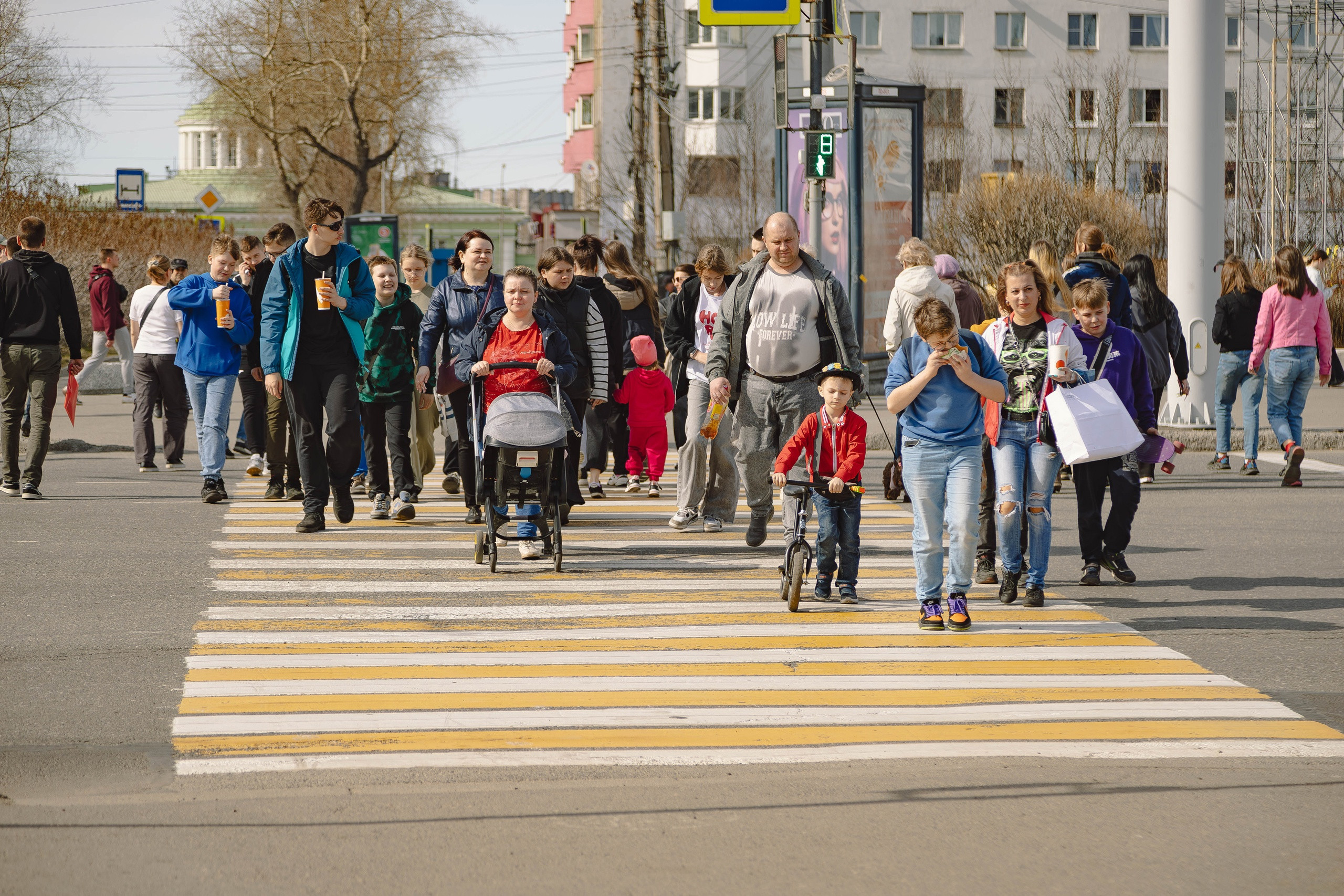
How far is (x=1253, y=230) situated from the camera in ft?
136

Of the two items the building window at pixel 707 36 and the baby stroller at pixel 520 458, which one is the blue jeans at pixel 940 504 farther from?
the building window at pixel 707 36

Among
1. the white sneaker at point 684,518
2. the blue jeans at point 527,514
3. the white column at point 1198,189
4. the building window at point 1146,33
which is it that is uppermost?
the building window at point 1146,33

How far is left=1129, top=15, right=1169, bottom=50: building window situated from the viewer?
6856cm

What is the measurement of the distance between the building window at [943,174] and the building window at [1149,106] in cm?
1729

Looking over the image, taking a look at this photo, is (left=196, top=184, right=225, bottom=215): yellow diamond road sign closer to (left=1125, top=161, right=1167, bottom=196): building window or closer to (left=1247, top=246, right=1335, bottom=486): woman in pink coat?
(left=1247, top=246, right=1335, bottom=486): woman in pink coat

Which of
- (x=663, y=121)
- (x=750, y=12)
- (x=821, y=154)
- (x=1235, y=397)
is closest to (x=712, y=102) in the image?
(x=663, y=121)

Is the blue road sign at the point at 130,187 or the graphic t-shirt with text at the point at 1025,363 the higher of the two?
the blue road sign at the point at 130,187

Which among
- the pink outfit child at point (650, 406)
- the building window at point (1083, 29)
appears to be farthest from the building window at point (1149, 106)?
the pink outfit child at point (650, 406)

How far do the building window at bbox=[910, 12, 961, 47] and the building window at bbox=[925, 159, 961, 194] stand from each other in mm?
17650

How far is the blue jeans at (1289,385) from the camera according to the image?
14172 millimetres

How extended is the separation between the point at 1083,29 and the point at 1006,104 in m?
5.15

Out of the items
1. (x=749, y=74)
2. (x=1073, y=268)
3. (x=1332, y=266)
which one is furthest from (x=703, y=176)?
(x=1073, y=268)

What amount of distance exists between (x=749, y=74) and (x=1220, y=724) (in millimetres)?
59837

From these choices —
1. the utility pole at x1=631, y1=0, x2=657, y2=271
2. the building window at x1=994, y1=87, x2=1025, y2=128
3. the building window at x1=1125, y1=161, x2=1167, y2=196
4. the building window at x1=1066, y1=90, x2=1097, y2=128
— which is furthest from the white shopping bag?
the building window at x1=994, y1=87, x2=1025, y2=128
